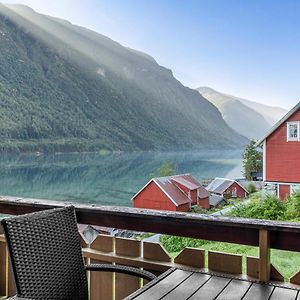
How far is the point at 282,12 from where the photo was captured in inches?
244

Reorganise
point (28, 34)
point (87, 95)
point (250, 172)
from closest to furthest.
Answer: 1. point (250, 172)
2. point (87, 95)
3. point (28, 34)

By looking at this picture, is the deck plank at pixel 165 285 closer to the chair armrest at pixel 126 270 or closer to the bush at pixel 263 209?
the chair armrest at pixel 126 270

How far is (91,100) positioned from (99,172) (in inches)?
315

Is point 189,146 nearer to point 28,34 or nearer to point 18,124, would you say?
point 18,124

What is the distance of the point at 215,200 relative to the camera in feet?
15.4

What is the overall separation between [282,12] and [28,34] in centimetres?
1791

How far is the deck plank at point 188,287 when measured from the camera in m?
1.27

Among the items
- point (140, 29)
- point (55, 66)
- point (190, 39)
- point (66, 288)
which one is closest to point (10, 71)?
point (55, 66)

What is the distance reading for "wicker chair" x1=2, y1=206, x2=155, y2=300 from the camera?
50.9 inches

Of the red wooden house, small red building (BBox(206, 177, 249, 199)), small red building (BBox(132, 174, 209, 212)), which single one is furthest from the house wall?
the red wooden house

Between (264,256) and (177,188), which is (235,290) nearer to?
(264,256)

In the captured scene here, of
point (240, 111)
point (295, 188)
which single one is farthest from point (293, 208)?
point (240, 111)

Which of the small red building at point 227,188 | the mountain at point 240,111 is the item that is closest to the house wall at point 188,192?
the small red building at point 227,188

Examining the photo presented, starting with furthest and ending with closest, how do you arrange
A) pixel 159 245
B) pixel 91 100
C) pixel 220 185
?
pixel 91 100
pixel 220 185
pixel 159 245
